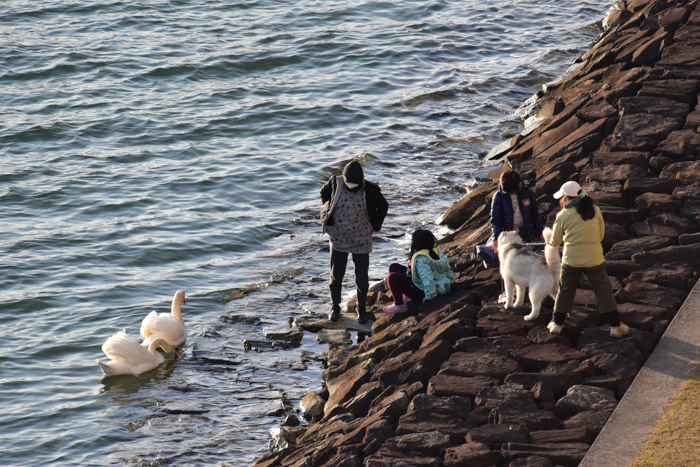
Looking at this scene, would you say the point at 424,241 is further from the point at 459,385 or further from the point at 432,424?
the point at 432,424

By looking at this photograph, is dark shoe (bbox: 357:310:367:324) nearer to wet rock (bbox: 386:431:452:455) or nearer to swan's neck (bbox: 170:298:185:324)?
swan's neck (bbox: 170:298:185:324)

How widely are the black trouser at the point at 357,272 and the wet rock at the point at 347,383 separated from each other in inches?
62.4

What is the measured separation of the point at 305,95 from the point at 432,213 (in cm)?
843

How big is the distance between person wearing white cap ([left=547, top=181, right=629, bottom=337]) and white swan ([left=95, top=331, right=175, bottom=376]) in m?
5.43

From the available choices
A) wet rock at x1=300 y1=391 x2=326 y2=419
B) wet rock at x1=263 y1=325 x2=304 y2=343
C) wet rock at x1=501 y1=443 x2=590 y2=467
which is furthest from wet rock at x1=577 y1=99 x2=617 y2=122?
wet rock at x1=501 y1=443 x2=590 y2=467

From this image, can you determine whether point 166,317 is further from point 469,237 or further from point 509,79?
point 509,79

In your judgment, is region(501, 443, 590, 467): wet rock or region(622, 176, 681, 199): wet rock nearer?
region(501, 443, 590, 467): wet rock

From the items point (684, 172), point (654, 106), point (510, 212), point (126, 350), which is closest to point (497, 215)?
point (510, 212)

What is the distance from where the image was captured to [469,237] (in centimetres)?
1063

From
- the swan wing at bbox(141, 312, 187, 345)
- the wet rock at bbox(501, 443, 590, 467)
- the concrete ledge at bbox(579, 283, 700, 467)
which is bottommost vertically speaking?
the swan wing at bbox(141, 312, 187, 345)

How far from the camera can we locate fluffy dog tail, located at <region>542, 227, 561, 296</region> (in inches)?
291

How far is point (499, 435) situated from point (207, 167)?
1190cm

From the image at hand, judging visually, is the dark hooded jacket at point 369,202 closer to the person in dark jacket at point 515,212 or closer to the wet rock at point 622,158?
the person in dark jacket at point 515,212

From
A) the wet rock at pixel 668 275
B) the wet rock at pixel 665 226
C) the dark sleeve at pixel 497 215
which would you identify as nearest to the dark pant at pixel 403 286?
the dark sleeve at pixel 497 215
